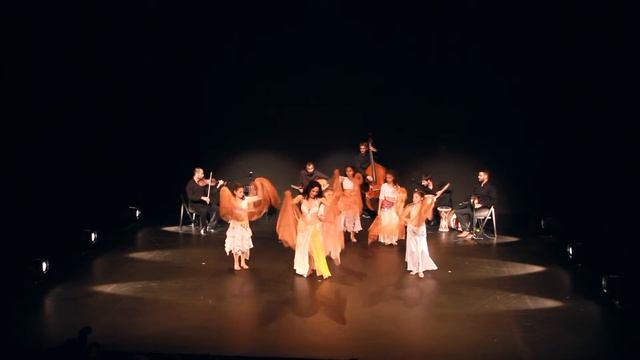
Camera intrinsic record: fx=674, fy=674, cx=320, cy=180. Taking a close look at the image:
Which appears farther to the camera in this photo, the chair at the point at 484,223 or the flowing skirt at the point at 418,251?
the chair at the point at 484,223

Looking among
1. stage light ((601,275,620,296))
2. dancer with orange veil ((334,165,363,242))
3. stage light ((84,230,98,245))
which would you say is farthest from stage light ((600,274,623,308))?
stage light ((84,230,98,245))

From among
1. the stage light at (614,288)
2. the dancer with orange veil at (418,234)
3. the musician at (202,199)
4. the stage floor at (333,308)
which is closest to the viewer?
the stage floor at (333,308)

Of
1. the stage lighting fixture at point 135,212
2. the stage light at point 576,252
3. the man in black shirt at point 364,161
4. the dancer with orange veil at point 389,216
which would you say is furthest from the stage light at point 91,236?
the stage light at point 576,252

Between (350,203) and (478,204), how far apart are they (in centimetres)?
230

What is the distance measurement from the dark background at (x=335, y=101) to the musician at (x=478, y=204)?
1.77m

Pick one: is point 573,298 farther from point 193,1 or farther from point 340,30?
point 193,1

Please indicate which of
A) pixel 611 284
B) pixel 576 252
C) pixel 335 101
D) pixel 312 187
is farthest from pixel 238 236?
pixel 335 101

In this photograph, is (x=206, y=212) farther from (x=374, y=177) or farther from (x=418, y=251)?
(x=418, y=251)

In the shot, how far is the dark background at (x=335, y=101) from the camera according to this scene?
1300 cm

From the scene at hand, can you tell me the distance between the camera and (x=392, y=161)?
49.0ft

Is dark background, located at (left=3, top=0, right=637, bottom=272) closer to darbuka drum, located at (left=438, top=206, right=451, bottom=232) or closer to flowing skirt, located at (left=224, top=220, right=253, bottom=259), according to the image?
darbuka drum, located at (left=438, top=206, right=451, bottom=232)

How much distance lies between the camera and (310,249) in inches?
371

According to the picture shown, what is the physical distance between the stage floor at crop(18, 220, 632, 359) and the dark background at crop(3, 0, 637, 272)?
3.36 metres

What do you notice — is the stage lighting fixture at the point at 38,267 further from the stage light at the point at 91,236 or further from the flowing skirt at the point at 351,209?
the flowing skirt at the point at 351,209
